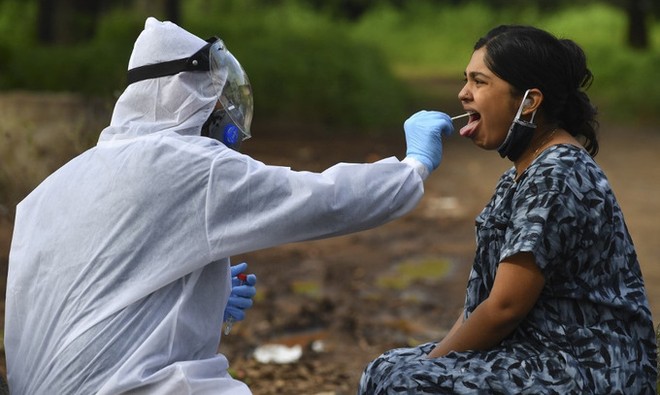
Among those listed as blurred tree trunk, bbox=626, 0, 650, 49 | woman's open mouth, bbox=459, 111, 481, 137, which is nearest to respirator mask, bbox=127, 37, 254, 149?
woman's open mouth, bbox=459, 111, 481, 137

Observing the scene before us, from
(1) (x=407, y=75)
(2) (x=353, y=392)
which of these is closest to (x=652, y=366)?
(2) (x=353, y=392)

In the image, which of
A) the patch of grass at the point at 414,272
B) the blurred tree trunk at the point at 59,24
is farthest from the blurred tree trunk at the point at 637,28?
the patch of grass at the point at 414,272

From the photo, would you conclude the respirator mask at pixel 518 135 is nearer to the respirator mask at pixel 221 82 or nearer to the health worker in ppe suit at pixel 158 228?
the health worker in ppe suit at pixel 158 228

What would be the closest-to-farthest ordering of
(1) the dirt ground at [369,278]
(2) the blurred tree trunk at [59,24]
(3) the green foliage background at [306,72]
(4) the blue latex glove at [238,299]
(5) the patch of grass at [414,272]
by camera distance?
1. (4) the blue latex glove at [238,299]
2. (1) the dirt ground at [369,278]
3. (5) the patch of grass at [414,272]
4. (3) the green foliage background at [306,72]
5. (2) the blurred tree trunk at [59,24]

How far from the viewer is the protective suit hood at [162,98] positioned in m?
3.56

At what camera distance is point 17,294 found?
11.9ft

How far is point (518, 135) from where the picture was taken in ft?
12.1

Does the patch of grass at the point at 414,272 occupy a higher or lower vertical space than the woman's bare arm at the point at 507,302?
lower

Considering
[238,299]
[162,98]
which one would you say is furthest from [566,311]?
[162,98]

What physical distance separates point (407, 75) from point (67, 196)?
21275 mm

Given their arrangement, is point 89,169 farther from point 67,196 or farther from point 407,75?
point 407,75

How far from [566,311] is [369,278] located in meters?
5.36

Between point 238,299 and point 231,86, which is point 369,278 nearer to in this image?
point 238,299

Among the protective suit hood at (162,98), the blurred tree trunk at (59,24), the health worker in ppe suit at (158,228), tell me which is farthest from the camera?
the blurred tree trunk at (59,24)
